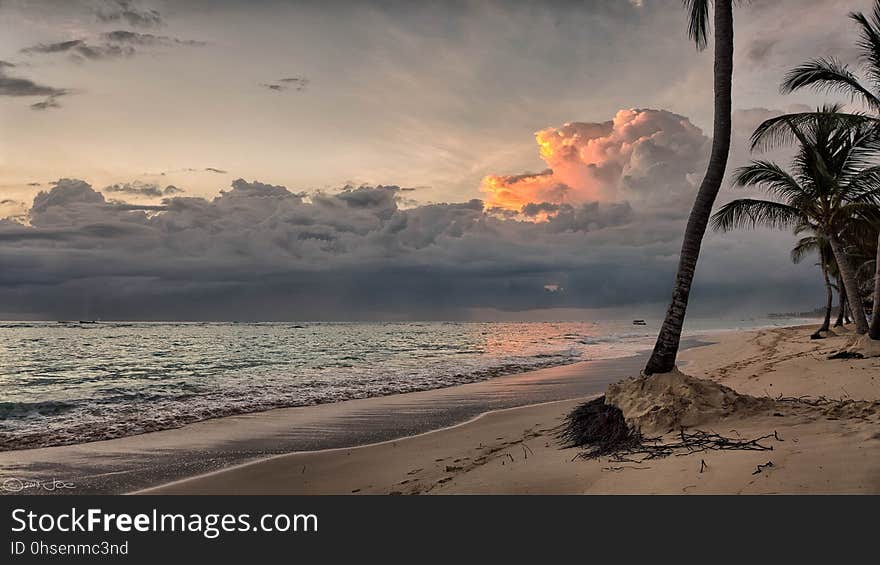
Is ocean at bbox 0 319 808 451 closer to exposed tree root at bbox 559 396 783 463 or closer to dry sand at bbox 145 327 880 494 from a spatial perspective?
dry sand at bbox 145 327 880 494

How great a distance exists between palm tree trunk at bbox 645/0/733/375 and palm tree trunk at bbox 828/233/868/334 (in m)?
12.4

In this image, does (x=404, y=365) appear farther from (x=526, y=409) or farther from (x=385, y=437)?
(x=385, y=437)

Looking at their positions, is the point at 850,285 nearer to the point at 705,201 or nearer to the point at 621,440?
the point at 705,201

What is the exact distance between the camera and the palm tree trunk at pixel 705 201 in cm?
913

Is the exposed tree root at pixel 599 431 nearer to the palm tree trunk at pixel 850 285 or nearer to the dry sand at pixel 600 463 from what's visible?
the dry sand at pixel 600 463

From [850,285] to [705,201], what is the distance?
1297 centimetres

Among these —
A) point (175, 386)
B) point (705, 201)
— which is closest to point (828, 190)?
point (705, 201)

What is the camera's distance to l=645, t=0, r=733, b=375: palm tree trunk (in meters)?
9.13

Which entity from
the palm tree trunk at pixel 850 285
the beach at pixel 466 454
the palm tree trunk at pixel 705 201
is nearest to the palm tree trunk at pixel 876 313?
the beach at pixel 466 454

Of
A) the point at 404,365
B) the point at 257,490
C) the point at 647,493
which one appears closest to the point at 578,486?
the point at 647,493

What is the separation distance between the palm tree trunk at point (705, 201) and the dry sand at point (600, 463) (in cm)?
124

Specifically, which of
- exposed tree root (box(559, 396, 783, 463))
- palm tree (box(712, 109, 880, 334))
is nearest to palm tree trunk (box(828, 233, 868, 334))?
palm tree (box(712, 109, 880, 334))
